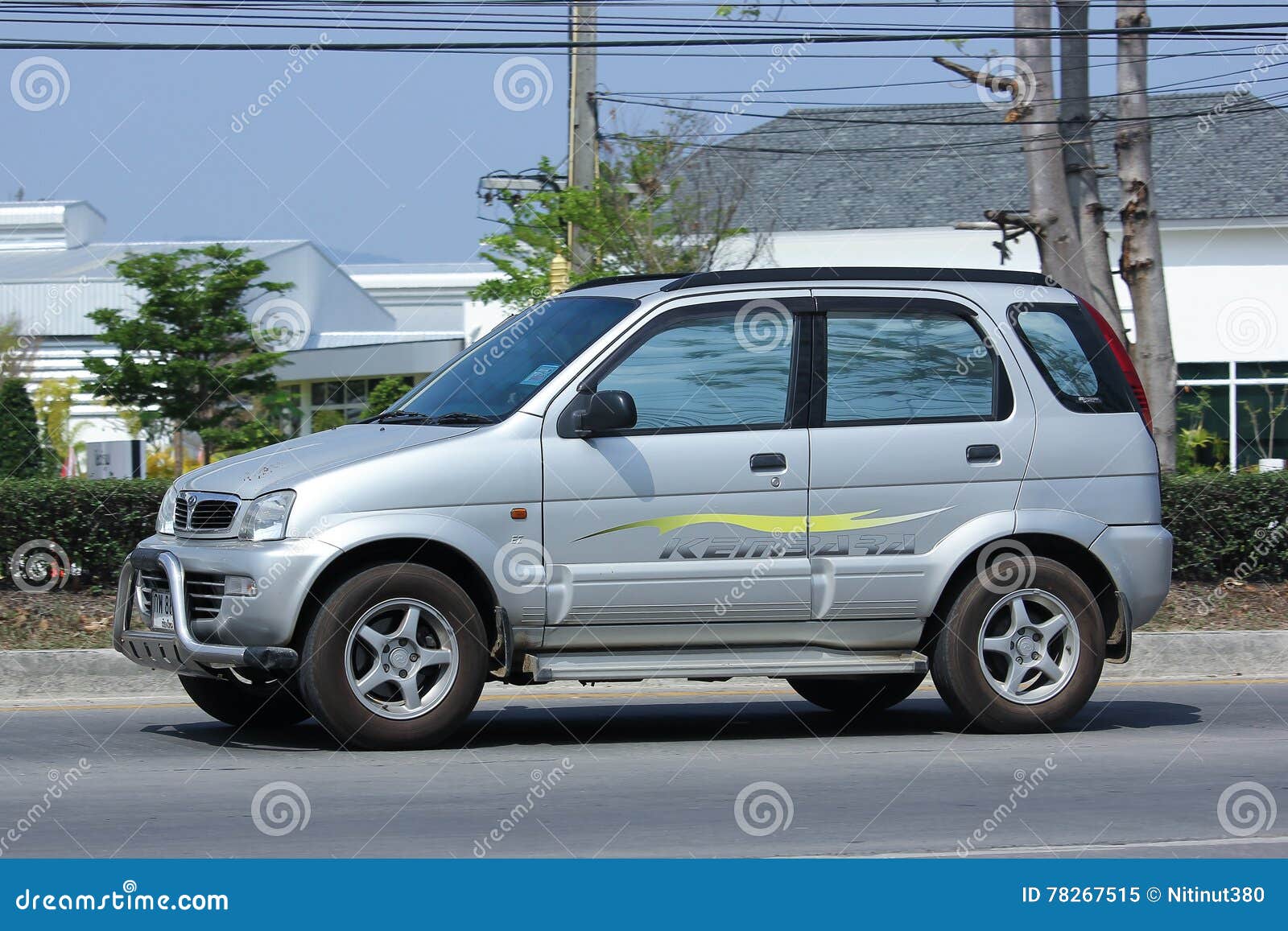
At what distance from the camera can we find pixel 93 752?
7.45 meters

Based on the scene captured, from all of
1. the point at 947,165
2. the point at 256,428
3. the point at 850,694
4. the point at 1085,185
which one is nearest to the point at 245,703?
the point at 850,694

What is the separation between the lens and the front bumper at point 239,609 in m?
6.79

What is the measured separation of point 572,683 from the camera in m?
10.2

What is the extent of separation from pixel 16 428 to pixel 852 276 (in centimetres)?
2181

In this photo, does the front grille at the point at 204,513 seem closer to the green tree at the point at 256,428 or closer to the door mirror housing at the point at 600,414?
the door mirror housing at the point at 600,414

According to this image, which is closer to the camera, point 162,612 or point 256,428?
point 162,612

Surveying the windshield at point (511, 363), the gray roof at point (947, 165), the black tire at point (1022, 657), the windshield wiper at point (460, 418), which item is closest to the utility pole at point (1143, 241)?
the black tire at point (1022, 657)

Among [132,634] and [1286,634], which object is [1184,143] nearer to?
[1286,634]

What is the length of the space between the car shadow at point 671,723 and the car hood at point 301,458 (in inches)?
50.4

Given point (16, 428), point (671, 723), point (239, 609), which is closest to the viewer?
point (239, 609)

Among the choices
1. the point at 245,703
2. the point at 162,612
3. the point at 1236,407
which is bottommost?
the point at 245,703

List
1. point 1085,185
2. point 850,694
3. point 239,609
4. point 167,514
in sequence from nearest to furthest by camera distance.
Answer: point 239,609 < point 167,514 < point 850,694 < point 1085,185

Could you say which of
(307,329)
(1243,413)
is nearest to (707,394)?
(1243,413)

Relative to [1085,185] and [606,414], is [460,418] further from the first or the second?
[1085,185]
